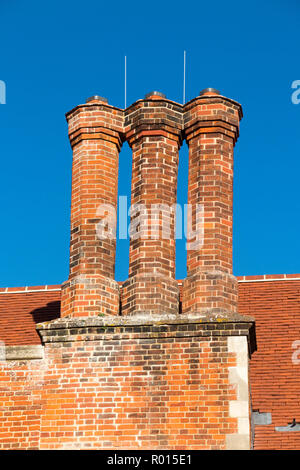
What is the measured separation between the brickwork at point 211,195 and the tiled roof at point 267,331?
8.17ft

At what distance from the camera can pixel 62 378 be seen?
13250 millimetres

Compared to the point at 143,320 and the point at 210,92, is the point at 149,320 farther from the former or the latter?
the point at 210,92

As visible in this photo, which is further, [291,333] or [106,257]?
[291,333]

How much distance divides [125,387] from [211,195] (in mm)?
2780

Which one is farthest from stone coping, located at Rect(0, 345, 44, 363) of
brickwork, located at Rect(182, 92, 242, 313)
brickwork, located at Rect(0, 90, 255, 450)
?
brickwork, located at Rect(182, 92, 242, 313)

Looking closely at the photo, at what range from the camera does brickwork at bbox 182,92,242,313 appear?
44.7ft

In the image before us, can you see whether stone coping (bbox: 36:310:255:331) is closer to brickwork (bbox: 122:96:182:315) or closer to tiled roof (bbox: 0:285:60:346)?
brickwork (bbox: 122:96:182:315)

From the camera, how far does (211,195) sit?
46.0 feet

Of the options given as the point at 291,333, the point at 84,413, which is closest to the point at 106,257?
the point at 84,413

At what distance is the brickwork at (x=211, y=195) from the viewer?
13.6m

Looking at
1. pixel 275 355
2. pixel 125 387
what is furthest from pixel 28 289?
pixel 125 387

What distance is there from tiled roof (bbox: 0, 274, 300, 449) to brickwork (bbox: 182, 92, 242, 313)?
8.17ft
